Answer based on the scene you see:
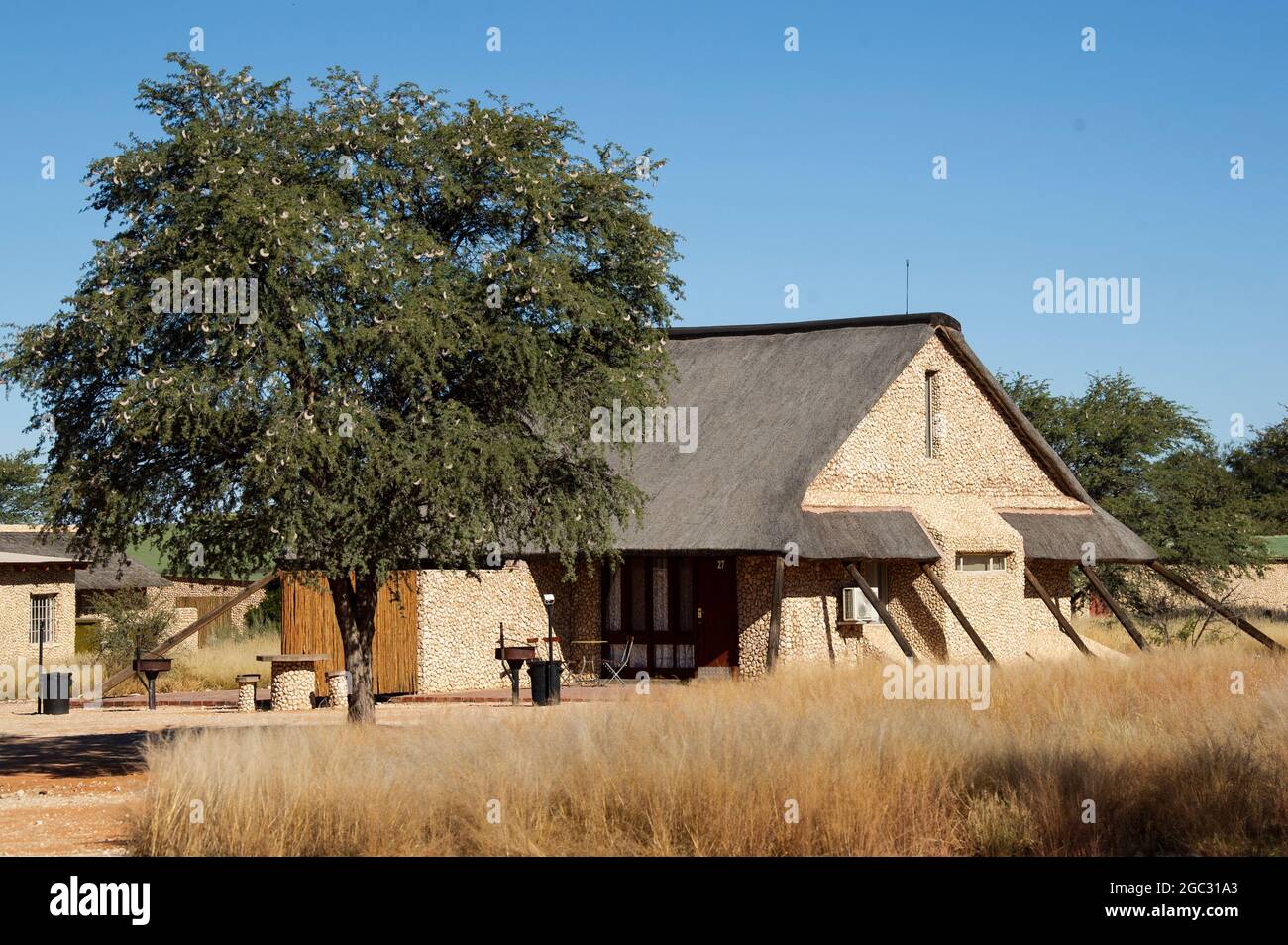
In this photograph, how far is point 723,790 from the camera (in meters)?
12.3

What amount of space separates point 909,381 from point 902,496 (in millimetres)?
2384

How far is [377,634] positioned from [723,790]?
1886 centimetres

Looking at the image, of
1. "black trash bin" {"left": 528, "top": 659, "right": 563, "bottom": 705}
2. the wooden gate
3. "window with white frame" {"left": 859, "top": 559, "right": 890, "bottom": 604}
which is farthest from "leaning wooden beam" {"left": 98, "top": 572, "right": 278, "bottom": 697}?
"window with white frame" {"left": 859, "top": 559, "right": 890, "bottom": 604}

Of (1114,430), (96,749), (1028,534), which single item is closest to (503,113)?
(96,749)

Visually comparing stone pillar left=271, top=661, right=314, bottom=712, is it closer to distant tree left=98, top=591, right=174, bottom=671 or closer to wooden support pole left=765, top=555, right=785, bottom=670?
distant tree left=98, top=591, right=174, bottom=671

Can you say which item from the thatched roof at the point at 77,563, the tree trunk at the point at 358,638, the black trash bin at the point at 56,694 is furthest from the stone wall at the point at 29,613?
the tree trunk at the point at 358,638

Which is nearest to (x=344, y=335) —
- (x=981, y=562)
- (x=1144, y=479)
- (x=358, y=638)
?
(x=358, y=638)

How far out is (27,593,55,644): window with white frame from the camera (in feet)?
126

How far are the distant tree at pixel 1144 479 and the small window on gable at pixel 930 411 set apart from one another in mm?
15041

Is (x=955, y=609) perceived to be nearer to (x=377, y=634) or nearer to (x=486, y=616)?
(x=486, y=616)

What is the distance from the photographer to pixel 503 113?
62.3 ft

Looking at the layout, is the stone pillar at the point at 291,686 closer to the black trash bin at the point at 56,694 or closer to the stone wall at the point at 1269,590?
the black trash bin at the point at 56,694

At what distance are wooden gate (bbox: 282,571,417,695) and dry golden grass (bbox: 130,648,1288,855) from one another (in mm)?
14754
